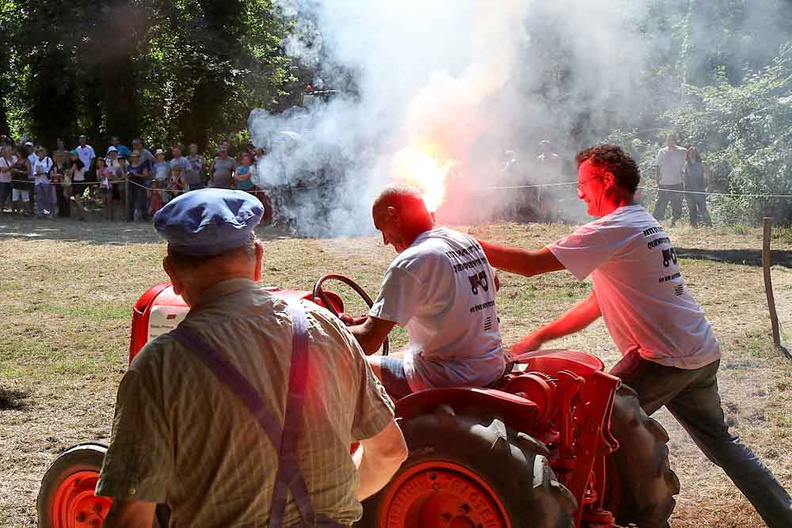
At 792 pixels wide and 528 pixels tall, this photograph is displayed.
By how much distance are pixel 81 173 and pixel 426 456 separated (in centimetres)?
1985

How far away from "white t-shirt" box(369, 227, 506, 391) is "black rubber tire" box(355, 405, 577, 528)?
268mm

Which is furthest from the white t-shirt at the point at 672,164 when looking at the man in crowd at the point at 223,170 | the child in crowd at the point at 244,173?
the man in crowd at the point at 223,170

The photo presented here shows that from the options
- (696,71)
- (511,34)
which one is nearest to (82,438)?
(511,34)

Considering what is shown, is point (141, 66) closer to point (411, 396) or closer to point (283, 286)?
point (283, 286)

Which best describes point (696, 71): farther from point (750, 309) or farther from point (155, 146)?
point (155, 146)

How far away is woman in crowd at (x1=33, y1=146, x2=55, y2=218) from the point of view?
68.2 ft

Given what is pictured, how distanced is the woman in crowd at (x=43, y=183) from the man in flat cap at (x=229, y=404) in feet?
66.9

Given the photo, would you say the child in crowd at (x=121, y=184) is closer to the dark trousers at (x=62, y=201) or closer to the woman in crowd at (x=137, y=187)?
the woman in crowd at (x=137, y=187)

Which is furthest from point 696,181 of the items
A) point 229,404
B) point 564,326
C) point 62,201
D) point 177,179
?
point 229,404

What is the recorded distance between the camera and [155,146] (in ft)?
88.4

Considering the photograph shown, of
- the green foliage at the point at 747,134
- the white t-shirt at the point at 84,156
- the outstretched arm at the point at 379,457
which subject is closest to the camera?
the outstretched arm at the point at 379,457

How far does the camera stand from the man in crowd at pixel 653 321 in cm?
416

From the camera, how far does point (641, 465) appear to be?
390 centimetres

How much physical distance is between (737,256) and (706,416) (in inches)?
390
